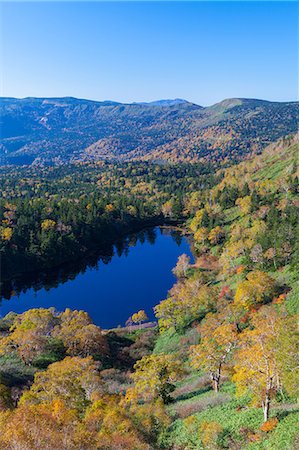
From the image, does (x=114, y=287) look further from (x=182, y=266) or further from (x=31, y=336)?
(x=31, y=336)

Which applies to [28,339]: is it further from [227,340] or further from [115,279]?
[115,279]

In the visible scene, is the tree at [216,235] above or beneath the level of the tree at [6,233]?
beneath

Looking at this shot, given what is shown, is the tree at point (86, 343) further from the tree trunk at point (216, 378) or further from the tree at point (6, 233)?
the tree at point (6, 233)

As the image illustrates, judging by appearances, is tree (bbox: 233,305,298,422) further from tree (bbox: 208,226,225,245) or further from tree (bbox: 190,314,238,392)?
tree (bbox: 208,226,225,245)

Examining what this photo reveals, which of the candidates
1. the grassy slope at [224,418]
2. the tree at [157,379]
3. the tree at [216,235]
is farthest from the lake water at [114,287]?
the grassy slope at [224,418]

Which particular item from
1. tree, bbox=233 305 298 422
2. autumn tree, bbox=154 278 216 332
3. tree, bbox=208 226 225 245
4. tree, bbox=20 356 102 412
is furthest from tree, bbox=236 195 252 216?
tree, bbox=233 305 298 422

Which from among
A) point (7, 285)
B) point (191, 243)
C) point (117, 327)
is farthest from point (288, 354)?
point (191, 243)
